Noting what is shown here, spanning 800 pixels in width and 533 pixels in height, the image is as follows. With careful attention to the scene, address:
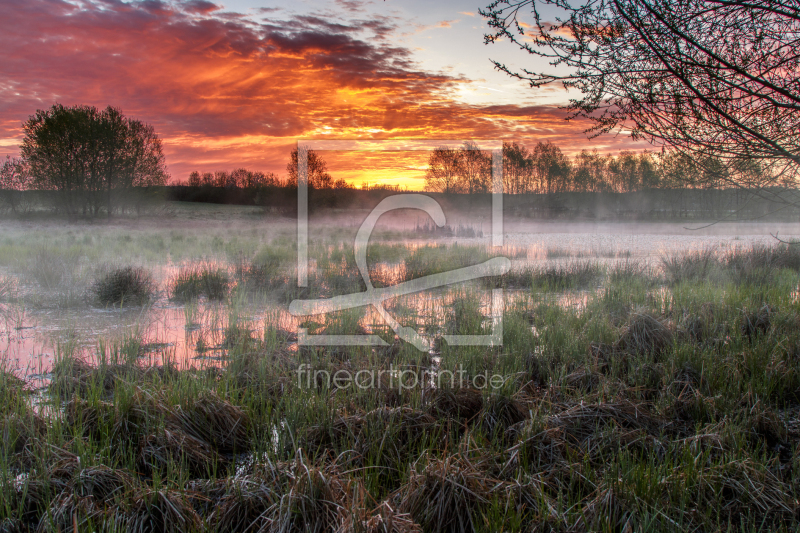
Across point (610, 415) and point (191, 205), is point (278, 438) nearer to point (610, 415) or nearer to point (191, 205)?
point (610, 415)

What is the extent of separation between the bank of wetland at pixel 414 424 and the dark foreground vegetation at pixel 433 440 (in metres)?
0.02

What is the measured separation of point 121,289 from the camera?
885 centimetres

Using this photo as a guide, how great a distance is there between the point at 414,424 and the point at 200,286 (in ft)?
24.9

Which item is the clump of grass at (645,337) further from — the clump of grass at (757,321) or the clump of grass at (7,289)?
the clump of grass at (7,289)

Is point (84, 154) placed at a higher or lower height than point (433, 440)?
higher

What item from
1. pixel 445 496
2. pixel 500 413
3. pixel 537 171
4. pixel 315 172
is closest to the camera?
pixel 445 496

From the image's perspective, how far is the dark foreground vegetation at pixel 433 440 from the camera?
2.49 meters

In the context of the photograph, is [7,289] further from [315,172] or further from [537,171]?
[537,171]

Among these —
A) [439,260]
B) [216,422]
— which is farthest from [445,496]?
[439,260]

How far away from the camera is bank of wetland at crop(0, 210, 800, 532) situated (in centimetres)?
251

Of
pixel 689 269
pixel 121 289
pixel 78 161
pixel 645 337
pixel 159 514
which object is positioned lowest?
pixel 159 514

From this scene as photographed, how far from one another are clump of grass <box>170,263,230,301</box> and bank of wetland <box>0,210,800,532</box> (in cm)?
173

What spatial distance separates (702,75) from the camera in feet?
13.6

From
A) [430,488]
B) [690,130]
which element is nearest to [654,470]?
[430,488]
